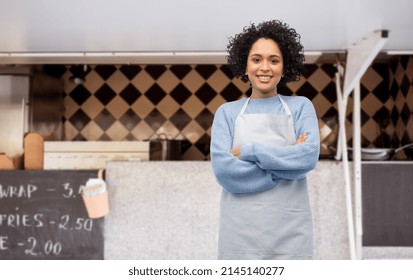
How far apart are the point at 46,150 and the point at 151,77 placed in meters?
1.42

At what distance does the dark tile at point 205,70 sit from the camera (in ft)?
12.7

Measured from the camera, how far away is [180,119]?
3.89 metres

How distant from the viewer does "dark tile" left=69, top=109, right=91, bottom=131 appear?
394 centimetres

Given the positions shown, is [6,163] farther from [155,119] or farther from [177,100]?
[177,100]

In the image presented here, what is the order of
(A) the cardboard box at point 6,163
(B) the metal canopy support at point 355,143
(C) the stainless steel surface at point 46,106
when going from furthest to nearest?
(C) the stainless steel surface at point 46,106, (A) the cardboard box at point 6,163, (B) the metal canopy support at point 355,143

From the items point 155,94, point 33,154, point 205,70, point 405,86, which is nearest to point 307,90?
point 405,86

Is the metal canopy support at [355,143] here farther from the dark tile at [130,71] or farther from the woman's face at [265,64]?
the dark tile at [130,71]

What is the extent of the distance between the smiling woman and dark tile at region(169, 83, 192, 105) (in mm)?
2766

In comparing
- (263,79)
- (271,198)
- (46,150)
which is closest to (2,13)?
(46,150)

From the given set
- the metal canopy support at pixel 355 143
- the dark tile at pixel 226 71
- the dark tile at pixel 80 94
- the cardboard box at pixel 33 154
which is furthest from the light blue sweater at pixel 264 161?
the dark tile at pixel 80 94

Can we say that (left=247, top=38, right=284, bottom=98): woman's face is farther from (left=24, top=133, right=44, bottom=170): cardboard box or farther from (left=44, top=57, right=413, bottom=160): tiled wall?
(left=44, top=57, right=413, bottom=160): tiled wall

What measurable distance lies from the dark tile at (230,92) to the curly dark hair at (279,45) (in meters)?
2.62

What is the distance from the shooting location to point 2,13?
1.86 m

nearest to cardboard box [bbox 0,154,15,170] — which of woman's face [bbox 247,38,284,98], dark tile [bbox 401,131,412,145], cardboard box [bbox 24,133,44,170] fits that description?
cardboard box [bbox 24,133,44,170]
